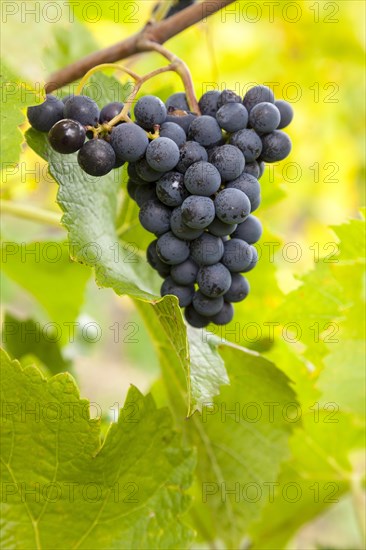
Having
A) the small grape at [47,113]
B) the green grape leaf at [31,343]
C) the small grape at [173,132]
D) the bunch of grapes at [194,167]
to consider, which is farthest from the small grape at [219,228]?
the green grape leaf at [31,343]

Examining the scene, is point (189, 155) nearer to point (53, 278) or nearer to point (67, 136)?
point (67, 136)

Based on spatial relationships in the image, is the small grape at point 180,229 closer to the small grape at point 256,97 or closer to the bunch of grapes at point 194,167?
the bunch of grapes at point 194,167

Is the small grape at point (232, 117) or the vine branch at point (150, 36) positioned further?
the vine branch at point (150, 36)

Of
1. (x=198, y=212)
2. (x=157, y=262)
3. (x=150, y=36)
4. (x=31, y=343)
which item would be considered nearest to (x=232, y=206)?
(x=198, y=212)

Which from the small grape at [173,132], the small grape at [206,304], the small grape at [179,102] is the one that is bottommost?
the small grape at [206,304]

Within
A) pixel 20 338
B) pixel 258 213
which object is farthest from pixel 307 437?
pixel 20 338

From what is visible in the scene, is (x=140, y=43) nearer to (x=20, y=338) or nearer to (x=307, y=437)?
(x=20, y=338)
